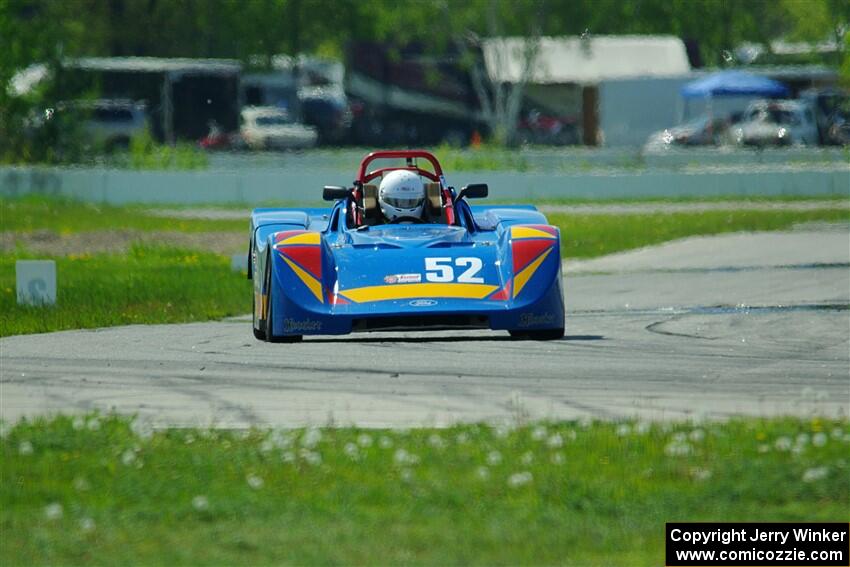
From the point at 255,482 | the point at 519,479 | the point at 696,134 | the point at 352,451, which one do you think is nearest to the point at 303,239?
the point at 352,451

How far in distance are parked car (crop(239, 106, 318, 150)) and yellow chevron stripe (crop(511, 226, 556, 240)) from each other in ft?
139

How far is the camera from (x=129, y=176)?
3206 centimetres

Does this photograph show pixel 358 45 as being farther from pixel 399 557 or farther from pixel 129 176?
pixel 399 557

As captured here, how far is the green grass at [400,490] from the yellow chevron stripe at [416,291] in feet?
11.1

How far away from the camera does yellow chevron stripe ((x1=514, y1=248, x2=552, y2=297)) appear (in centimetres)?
1187

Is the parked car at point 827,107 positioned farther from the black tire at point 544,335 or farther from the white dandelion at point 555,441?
the white dandelion at point 555,441

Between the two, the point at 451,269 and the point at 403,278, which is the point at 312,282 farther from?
the point at 451,269

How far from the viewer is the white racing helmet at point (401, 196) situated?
528 inches

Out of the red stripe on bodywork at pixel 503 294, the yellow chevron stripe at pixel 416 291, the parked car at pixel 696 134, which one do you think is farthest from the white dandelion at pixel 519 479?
the parked car at pixel 696 134

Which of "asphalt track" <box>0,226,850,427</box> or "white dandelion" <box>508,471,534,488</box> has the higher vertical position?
"white dandelion" <box>508,471,534,488</box>

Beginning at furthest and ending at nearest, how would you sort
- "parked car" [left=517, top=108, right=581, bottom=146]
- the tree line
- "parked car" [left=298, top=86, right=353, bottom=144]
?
"parked car" [left=298, top=86, right=353, bottom=144]
"parked car" [left=517, top=108, right=581, bottom=146]
the tree line

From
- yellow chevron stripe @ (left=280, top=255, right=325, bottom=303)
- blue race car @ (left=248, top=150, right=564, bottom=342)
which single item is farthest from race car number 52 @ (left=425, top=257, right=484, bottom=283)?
yellow chevron stripe @ (left=280, top=255, right=325, bottom=303)

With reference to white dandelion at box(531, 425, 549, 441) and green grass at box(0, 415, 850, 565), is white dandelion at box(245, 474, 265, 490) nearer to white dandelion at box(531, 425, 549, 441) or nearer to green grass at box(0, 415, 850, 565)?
green grass at box(0, 415, 850, 565)

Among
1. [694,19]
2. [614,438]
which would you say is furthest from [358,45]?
[614,438]
